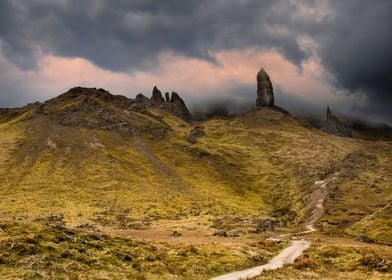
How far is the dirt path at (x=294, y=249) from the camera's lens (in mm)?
41119

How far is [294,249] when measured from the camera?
65.1 metres

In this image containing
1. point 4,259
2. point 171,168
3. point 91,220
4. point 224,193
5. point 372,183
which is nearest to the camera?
point 4,259

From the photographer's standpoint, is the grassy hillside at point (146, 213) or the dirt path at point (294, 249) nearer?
the grassy hillside at point (146, 213)

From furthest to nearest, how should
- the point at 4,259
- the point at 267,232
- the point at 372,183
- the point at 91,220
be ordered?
the point at 372,183 → the point at 91,220 → the point at 267,232 → the point at 4,259

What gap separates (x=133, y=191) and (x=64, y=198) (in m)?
24.2

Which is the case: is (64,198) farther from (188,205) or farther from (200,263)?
(200,263)

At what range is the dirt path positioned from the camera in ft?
135

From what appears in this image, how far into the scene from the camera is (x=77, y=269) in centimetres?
3500

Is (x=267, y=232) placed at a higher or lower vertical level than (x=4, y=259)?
lower

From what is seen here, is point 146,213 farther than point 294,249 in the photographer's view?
Yes

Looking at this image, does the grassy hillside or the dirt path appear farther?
the dirt path

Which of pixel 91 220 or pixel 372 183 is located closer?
pixel 91 220

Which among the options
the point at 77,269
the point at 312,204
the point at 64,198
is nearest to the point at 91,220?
the point at 64,198

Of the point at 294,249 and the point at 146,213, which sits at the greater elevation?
the point at 294,249
